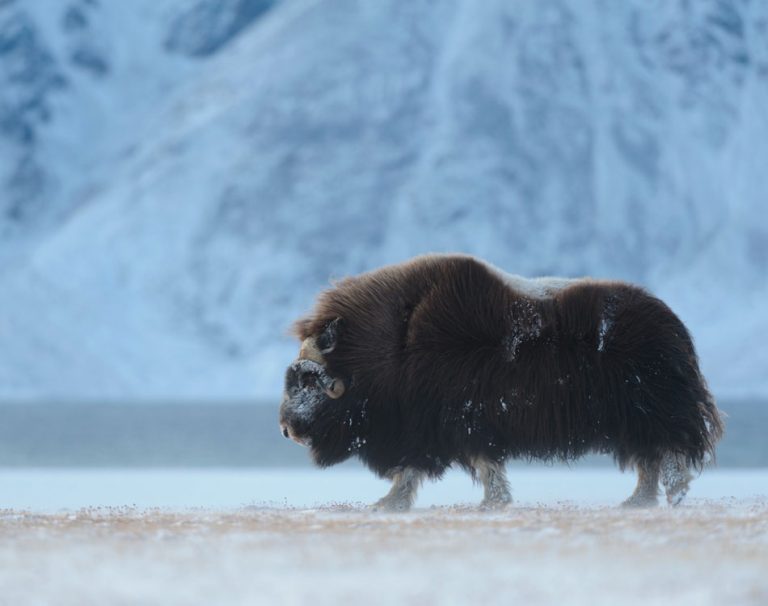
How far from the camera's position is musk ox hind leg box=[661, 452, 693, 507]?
22.4 ft

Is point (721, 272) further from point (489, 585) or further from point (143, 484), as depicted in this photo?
point (489, 585)

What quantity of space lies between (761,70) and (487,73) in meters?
13.0

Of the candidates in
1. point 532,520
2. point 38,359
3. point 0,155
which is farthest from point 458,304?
point 0,155

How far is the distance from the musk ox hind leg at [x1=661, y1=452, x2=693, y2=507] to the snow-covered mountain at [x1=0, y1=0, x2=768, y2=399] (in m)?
43.9

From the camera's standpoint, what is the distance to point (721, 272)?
54750 mm

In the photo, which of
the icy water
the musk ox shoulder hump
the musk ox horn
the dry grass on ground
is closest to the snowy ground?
the dry grass on ground

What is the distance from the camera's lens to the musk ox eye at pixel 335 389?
687cm

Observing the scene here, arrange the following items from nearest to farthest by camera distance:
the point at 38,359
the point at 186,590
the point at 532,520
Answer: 1. the point at 186,590
2. the point at 532,520
3. the point at 38,359

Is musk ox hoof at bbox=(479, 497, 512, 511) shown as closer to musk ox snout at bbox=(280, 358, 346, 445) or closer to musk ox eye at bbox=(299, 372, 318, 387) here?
musk ox snout at bbox=(280, 358, 346, 445)

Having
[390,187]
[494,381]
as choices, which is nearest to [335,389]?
[494,381]

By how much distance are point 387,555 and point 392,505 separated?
2.60m

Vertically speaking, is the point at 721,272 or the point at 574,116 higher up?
the point at 574,116

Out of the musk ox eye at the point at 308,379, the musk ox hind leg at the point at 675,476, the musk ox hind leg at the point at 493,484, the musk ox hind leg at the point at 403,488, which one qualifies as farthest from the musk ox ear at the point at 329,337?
the musk ox hind leg at the point at 675,476

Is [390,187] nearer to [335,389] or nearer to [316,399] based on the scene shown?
[316,399]
